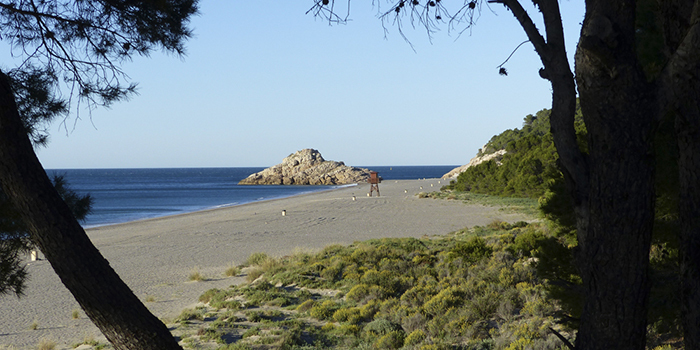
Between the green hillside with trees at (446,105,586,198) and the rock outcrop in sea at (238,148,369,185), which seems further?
the rock outcrop in sea at (238,148,369,185)

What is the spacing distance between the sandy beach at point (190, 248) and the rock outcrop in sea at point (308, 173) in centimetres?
6922

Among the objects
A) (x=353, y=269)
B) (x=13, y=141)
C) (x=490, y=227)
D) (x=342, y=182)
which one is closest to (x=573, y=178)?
(x=13, y=141)

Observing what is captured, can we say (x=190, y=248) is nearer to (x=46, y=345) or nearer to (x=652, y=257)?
(x=46, y=345)

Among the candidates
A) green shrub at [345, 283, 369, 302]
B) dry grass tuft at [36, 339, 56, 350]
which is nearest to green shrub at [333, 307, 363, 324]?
green shrub at [345, 283, 369, 302]

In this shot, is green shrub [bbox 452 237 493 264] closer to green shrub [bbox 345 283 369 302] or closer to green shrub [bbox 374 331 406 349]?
green shrub [bbox 345 283 369 302]

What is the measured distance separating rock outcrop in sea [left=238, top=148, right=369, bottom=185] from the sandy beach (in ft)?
227

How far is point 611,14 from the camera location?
2.49 m

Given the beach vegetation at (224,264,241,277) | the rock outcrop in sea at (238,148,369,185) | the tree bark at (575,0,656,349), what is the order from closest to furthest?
1. the tree bark at (575,0,656,349)
2. the beach vegetation at (224,264,241,277)
3. the rock outcrop in sea at (238,148,369,185)

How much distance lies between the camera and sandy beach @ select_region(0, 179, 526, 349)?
9.57m

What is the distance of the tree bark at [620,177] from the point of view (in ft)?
8.11

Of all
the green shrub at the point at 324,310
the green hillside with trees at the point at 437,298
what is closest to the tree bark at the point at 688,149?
the green hillside with trees at the point at 437,298

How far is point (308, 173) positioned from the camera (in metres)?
110

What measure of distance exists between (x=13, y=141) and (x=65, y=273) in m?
0.76

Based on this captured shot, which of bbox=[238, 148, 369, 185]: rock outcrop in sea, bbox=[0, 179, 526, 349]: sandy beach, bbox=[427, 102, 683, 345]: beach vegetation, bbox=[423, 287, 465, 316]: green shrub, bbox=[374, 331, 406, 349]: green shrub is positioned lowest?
bbox=[0, 179, 526, 349]: sandy beach
